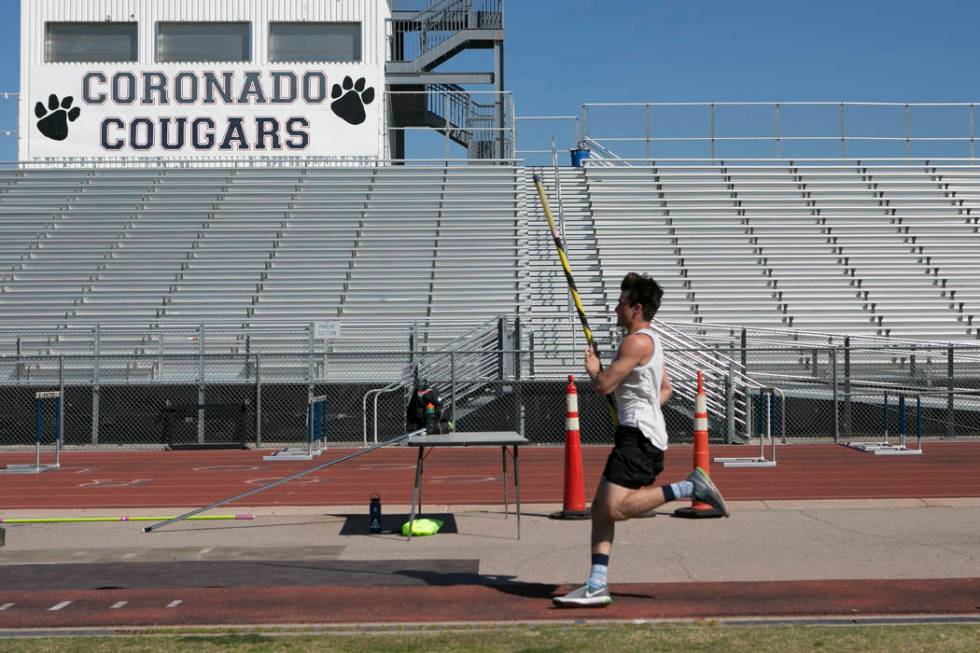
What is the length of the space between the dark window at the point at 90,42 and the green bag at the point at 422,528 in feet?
73.4

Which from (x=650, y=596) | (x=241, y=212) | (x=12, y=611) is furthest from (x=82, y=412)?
(x=650, y=596)

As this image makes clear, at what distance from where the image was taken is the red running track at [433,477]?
12070 mm

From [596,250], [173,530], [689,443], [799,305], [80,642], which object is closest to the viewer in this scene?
[80,642]

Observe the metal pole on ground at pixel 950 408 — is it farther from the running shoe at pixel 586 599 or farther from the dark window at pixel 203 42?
the dark window at pixel 203 42

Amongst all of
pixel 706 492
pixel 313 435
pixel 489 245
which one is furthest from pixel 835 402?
pixel 706 492

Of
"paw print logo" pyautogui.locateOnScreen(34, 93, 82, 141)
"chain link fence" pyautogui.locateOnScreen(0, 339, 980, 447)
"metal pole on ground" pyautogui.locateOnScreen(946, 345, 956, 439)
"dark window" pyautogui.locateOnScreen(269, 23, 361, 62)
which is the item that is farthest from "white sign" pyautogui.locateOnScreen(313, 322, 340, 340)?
"paw print logo" pyautogui.locateOnScreen(34, 93, 82, 141)

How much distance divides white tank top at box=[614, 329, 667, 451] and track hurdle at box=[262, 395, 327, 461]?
10.4 m

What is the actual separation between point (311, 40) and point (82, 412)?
12.8 metres

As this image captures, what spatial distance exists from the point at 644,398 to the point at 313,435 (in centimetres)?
1217

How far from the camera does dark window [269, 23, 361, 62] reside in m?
28.8

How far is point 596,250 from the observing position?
25.7m

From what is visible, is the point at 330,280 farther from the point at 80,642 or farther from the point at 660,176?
the point at 80,642

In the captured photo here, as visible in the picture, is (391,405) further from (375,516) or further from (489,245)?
(375,516)

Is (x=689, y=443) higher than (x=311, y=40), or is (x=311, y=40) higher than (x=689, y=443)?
(x=311, y=40)
